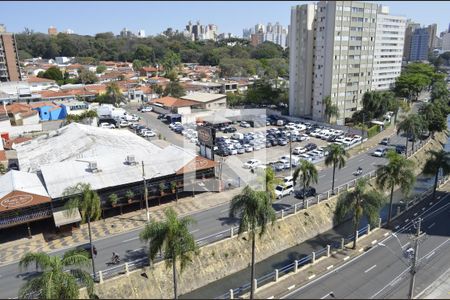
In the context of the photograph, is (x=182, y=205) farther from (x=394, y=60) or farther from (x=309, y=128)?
(x=394, y=60)

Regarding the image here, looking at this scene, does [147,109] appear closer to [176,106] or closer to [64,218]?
[176,106]

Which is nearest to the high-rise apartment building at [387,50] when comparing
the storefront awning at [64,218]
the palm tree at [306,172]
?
the palm tree at [306,172]

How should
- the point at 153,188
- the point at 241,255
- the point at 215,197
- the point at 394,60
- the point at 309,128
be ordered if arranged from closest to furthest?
the point at 241,255 < the point at 153,188 < the point at 215,197 < the point at 309,128 < the point at 394,60

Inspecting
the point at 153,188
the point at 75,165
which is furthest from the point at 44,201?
the point at 153,188

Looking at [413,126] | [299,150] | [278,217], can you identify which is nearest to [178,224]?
[278,217]

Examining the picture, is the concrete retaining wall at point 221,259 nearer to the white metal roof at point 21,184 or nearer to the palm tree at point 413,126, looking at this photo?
the white metal roof at point 21,184

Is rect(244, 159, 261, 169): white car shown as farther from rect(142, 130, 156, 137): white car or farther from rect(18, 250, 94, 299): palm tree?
rect(18, 250, 94, 299): palm tree
